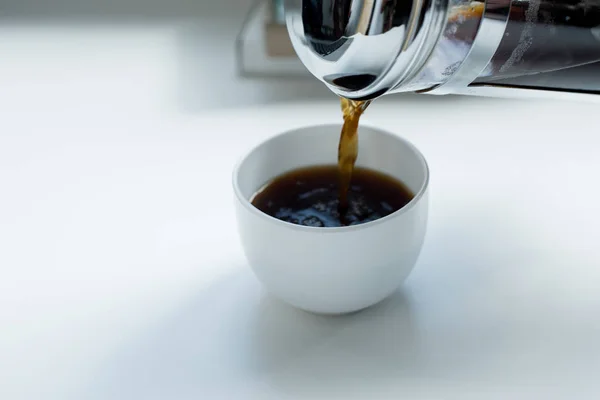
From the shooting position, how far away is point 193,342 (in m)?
0.53

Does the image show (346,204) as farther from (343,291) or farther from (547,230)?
(547,230)

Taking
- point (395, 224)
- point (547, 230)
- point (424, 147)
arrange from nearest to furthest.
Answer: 1. point (395, 224)
2. point (547, 230)
3. point (424, 147)

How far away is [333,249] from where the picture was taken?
47cm

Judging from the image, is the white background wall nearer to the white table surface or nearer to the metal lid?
the white table surface

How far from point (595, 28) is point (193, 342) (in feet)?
1.21

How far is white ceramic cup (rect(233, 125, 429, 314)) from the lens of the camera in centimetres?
47

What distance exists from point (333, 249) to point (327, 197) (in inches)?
3.9

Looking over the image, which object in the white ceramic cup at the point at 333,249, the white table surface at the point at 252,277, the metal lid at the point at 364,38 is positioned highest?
the metal lid at the point at 364,38

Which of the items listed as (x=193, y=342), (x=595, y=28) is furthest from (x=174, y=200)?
(x=595, y=28)

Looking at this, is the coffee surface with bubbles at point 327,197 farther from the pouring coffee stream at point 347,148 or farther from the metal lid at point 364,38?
the metal lid at point 364,38

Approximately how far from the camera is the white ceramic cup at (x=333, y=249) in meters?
→ 0.47

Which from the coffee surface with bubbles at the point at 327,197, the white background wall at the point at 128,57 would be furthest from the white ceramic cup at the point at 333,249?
the white background wall at the point at 128,57

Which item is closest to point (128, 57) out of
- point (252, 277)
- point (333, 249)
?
point (252, 277)

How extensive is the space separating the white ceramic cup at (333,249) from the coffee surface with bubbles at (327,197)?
16mm
